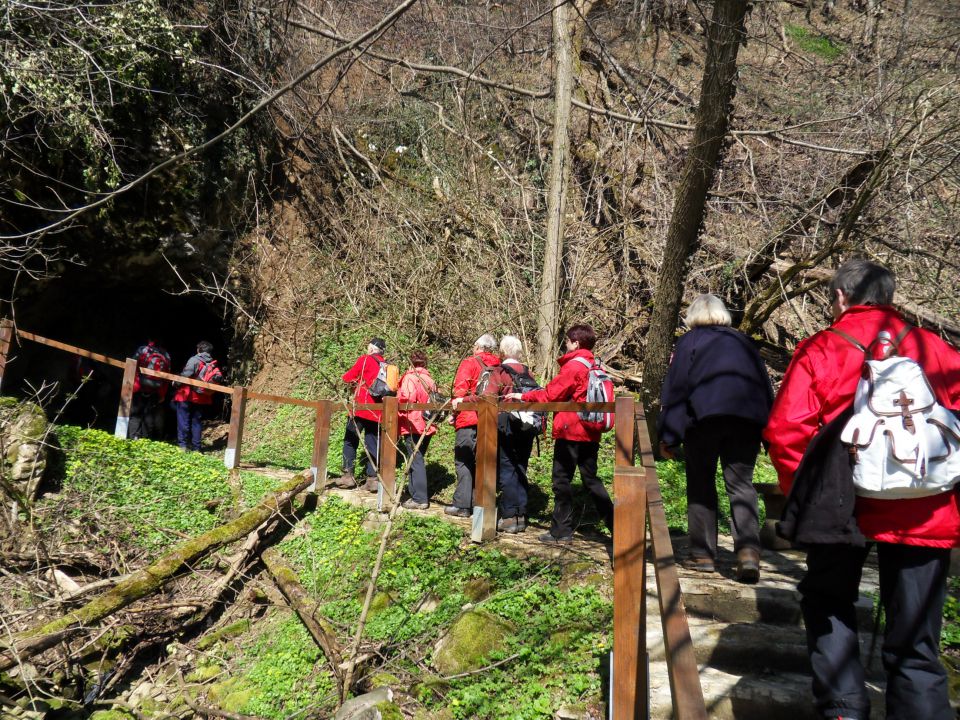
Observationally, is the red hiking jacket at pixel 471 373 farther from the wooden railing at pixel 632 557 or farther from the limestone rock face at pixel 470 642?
the limestone rock face at pixel 470 642

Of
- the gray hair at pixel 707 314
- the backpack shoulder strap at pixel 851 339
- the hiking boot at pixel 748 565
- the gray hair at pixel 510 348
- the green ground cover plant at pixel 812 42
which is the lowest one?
the hiking boot at pixel 748 565

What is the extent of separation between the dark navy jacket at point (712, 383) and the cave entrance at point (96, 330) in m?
9.53

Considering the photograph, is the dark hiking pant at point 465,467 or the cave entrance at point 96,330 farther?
the cave entrance at point 96,330

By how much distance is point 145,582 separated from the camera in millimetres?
6102

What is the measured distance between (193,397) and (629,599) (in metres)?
8.86

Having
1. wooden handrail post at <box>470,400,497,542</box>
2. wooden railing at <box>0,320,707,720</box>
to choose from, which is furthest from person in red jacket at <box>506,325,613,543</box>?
wooden handrail post at <box>470,400,497,542</box>

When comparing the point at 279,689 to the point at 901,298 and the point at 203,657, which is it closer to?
the point at 203,657

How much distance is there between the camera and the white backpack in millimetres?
2375

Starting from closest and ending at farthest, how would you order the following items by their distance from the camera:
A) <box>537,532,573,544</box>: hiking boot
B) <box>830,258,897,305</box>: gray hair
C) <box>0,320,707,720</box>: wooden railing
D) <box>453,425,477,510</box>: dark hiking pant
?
1. <box>0,320,707,720</box>: wooden railing
2. <box>830,258,897,305</box>: gray hair
3. <box>537,532,573,544</box>: hiking boot
4. <box>453,425,477,510</box>: dark hiking pant

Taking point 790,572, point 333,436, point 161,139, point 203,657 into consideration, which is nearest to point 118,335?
point 161,139

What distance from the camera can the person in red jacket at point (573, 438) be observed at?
210 inches

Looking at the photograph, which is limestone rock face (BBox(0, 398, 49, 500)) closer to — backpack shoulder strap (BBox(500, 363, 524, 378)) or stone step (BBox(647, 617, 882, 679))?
backpack shoulder strap (BBox(500, 363, 524, 378))

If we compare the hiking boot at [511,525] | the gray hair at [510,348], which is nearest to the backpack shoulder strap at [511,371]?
the gray hair at [510,348]

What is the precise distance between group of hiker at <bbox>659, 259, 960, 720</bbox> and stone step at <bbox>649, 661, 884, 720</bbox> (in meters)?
0.48
